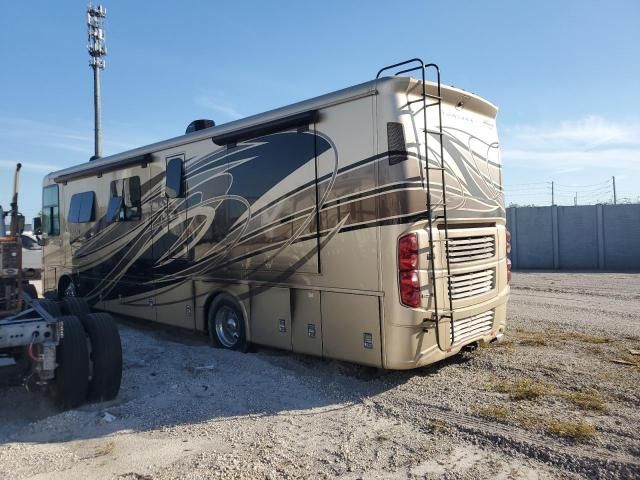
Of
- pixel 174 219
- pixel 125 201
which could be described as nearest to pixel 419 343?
pixel 174 219

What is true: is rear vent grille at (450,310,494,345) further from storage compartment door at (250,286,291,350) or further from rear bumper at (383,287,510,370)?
storage compartment door at (250,286,291,350)

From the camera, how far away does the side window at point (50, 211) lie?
37.8 ft

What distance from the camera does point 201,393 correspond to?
5707 mm

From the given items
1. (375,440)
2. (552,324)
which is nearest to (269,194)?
(375,440)

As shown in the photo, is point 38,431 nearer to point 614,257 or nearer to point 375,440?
point 375,440

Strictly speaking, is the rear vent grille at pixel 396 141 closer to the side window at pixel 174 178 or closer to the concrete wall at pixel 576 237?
the side window at pixel 174 178

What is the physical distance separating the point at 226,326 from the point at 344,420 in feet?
10.2

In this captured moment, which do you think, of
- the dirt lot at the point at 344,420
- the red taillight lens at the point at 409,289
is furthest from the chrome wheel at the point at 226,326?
the red taillight lens at the point at 409,289

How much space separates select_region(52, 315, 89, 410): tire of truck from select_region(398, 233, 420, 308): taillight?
3.15 metres

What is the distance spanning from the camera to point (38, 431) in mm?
4828

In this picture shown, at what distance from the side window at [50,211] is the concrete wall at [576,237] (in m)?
15.1

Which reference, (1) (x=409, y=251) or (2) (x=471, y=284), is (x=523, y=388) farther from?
(1) (x=409, y=251)

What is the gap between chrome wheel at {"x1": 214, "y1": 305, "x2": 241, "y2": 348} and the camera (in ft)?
24.6

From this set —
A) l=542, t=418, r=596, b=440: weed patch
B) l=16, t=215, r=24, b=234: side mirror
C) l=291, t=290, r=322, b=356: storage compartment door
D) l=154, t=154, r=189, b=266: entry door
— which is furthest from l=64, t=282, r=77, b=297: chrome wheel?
l=542, t=418, r=596, b=440: weed patch
